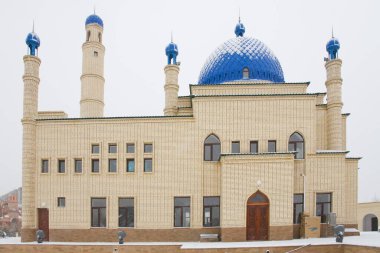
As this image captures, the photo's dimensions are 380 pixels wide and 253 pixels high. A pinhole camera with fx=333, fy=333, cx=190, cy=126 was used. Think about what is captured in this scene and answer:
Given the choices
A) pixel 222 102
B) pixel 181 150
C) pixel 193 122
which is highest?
pixel 222 102

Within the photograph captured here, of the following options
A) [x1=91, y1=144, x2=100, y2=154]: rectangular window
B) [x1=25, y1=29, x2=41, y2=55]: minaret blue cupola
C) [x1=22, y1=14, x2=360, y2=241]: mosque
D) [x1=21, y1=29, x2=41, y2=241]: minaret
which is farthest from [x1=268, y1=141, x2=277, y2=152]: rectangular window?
[x1=25, y1=29, x2=41, y2=55]: minaret blue cupola

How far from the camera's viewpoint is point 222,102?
710 inches

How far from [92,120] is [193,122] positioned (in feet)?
18.5

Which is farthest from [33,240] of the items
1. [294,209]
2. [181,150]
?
[294,209]

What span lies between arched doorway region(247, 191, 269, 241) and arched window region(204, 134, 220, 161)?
3.07 m

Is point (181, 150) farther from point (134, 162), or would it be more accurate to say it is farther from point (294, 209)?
point (294, 209)

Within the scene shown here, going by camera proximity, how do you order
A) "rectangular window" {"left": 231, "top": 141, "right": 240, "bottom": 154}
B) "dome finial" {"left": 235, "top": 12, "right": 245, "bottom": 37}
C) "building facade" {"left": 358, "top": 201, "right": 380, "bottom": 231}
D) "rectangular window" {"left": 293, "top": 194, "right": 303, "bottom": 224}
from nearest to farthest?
1. "rectangular window" {"left": 293, "top": 194, "right": 303, "bottom": 224}
2. "rectangular window" {"left": 231, "top": 141, "right": 240, "bottom": 154}
3. "dome finial" {"left": 235, "top": 12, "right": 245, "bottom": 37}
4. "building facade" {"left": 358, "top": 201, "right": 380, "bottom": 231}

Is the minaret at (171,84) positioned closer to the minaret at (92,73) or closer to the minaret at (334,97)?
the minaret at (92,73)

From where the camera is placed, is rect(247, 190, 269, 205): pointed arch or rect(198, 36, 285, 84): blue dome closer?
rect(247, 190, 269, 205): pointed arch

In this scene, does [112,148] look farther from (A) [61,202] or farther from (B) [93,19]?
(B) [93,19]

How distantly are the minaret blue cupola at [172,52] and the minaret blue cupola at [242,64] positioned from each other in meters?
2.77

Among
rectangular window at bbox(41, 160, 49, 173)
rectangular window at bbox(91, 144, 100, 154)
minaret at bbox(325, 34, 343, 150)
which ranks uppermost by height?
minaret at bbox(325, 34, 343, 150)

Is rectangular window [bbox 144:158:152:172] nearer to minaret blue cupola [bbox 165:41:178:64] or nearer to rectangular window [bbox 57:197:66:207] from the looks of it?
rectangular window [bbox 57:197:66:207]

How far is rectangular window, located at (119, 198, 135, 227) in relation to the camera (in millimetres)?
18047
